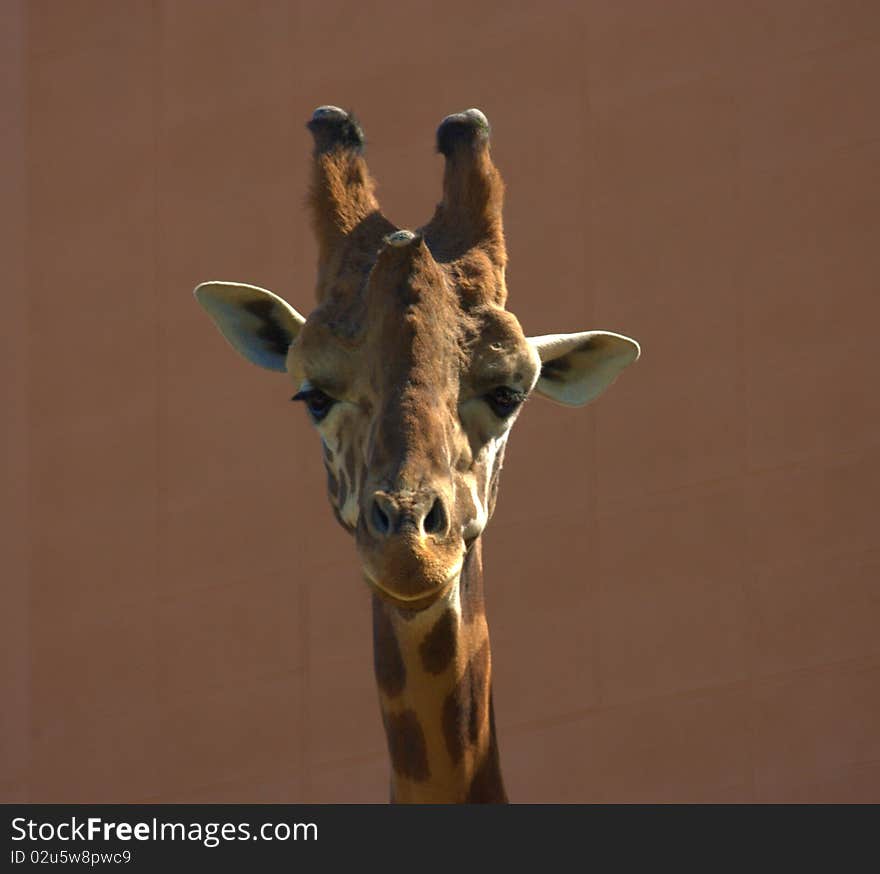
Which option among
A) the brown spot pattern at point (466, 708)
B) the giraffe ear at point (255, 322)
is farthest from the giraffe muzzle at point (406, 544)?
the giraffe ear at point (255, 322)

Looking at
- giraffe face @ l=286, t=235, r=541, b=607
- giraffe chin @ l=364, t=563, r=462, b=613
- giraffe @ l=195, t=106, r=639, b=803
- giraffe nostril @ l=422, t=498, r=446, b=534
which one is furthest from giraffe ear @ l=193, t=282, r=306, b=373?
giraffe nostril @ l=422, t=498, r=446, b=534

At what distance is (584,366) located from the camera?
327 inches

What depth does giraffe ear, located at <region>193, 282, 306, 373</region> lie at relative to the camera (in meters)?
8.30

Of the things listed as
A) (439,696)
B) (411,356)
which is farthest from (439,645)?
(411,356)

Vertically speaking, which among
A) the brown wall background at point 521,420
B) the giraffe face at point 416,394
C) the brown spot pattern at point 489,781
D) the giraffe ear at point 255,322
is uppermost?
the brown wall background at point 521,420

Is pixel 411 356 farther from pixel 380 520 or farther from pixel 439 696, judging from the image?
pixel 439 696

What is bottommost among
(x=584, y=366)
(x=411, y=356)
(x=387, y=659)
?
(x=387, y=659)

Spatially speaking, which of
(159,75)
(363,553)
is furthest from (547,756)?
(363,553)

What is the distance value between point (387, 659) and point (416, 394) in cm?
83

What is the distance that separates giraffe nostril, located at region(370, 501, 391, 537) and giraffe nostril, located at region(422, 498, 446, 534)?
11cm

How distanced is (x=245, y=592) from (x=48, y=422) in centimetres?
163

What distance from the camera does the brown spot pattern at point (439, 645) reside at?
7392 millimetres

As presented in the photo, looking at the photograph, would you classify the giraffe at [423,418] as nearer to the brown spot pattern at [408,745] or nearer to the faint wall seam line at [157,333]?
the brown spot pattern at [408,745]
